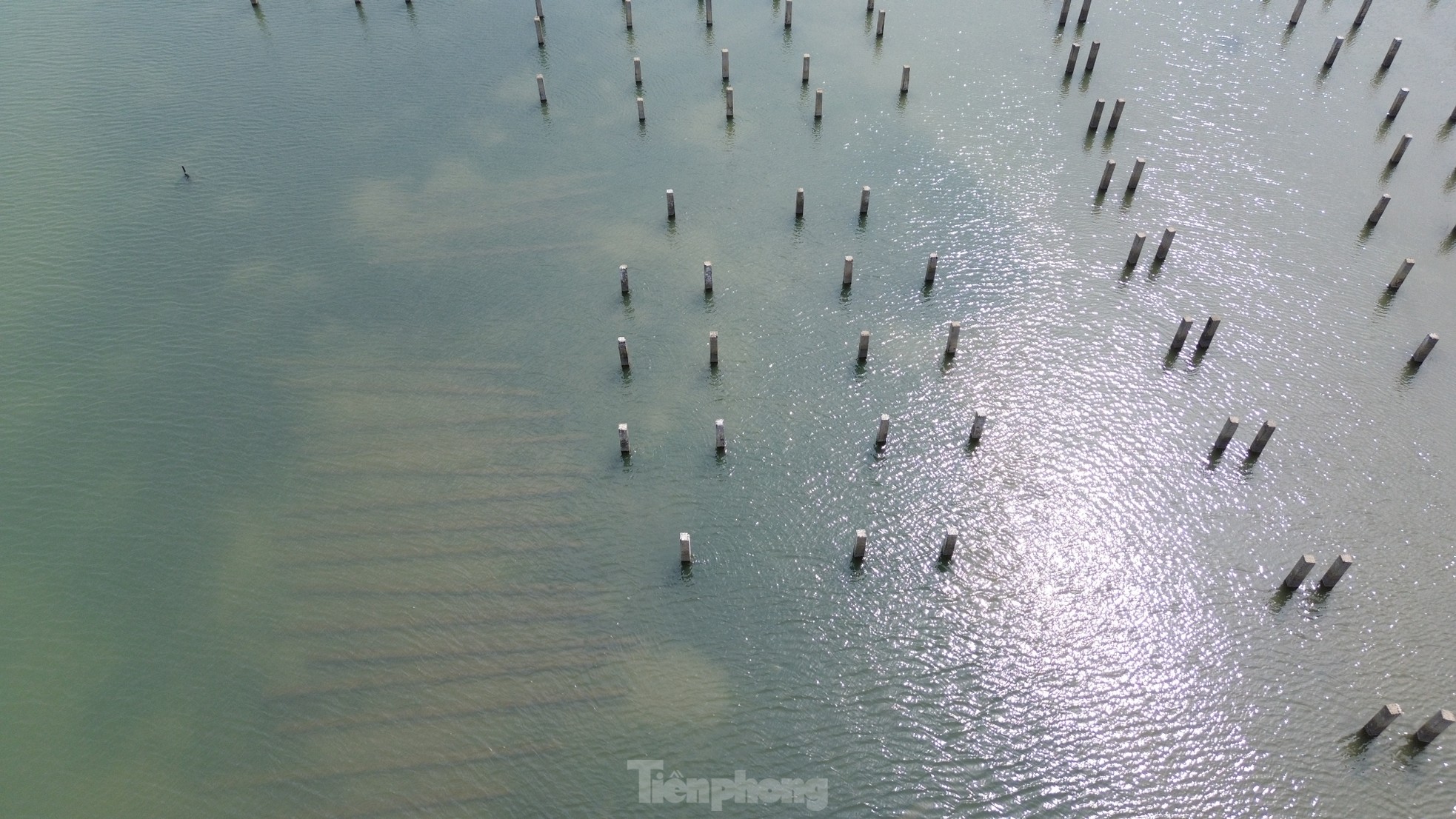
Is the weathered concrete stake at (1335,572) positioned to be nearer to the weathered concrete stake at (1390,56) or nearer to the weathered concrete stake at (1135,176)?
the weathered concrete stake at (1135,176)

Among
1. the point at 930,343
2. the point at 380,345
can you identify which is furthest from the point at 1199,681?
the point at 380,345

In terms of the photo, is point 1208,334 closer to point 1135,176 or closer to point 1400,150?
point 1135,176

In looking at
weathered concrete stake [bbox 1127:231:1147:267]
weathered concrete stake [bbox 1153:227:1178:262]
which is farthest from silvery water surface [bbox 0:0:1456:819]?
weathered concrete stake [bbox 1153:227:1178:262]

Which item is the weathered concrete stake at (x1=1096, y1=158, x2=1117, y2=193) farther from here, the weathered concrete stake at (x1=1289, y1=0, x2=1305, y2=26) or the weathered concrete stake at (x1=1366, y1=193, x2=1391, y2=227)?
the weathered concrete stake at (x1=1289, y1=0, x2=1305, y2=26)

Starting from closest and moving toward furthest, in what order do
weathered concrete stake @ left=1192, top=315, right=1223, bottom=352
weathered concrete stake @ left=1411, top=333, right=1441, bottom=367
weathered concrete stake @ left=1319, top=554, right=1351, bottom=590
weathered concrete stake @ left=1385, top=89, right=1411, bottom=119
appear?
weathered concrete stake @ left=1319, top=554, right=1351, bottom=590 → weathered concrete stake @ left=1411, top=333, right=1441, bottom=367 → weathered concrete stake @ left=1192, top=315, right=1223, bottom=352 → weathered concrete stake @ left=1385, top=89, right=1411, bottom=119

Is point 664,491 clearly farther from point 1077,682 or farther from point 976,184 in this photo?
point 976,184

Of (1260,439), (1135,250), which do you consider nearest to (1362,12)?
(1135,250)
